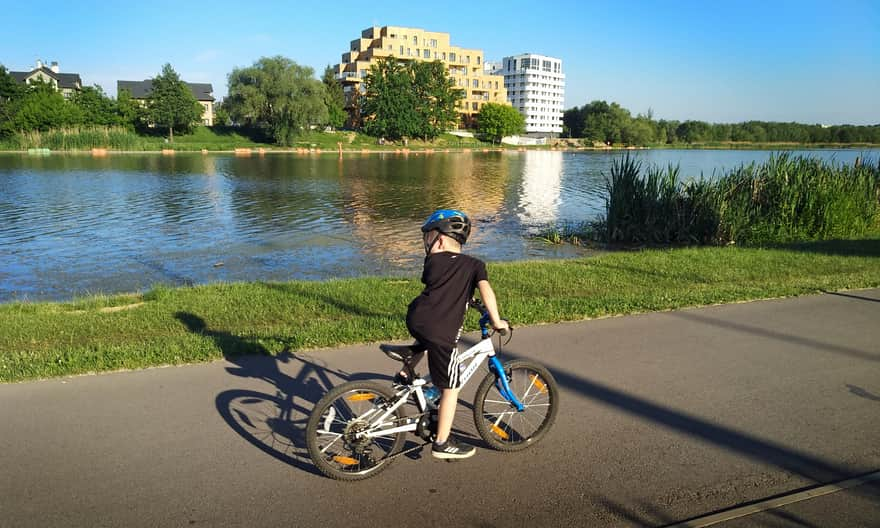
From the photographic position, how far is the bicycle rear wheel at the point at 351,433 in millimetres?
3809

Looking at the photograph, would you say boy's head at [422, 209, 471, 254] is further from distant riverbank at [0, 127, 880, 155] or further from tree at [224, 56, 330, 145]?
tree at [224, 56, 330, 145]

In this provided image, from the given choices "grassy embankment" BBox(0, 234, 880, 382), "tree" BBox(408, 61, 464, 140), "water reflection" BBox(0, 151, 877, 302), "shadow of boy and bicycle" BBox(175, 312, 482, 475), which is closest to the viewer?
"shadow of boy and bicycle" BBox(175, 312, 482, 475)

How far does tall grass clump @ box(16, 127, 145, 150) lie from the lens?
63.2 meters

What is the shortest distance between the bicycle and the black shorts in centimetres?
8

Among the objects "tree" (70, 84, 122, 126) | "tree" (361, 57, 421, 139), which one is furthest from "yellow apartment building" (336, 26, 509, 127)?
"tree" (70, 84, 122, 126)

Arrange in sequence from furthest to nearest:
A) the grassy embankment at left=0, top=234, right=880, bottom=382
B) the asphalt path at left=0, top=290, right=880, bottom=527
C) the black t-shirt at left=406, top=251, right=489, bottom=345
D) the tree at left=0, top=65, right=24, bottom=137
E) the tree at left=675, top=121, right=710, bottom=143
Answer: the tree at left=675, top=121, right=710, bottom=143 < the tree at left=0, top=65, right=24, bottom=137 < the grassy embankment at left=0, top=234, right=880, bottom=382 < the black t-shirt at left=406, top=251, right=489, bottom=345 < the asphalt path at left=0, top=290, right=880, bottom=527

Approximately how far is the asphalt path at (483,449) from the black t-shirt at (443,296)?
Result: 100 cm

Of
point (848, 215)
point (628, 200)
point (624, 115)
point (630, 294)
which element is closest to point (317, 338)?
point (630, 294)

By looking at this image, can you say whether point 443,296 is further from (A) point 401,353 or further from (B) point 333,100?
(B) point 333,100

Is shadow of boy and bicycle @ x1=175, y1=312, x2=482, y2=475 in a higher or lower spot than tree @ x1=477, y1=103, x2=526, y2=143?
lower

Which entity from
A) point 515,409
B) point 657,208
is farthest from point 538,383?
point 657,208

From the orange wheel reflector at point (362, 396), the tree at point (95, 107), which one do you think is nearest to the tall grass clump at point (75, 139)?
the tree at point (95, 107)

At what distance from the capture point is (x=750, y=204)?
1644cm

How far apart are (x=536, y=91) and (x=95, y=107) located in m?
118
